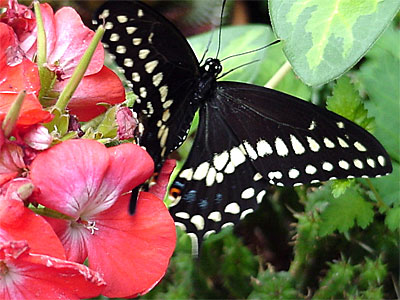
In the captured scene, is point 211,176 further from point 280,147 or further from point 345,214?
point 345,214

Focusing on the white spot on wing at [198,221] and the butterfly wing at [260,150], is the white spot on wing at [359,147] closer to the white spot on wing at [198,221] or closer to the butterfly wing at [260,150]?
the butterfly wing at [260,150]

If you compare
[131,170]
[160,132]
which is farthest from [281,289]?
[131,170]

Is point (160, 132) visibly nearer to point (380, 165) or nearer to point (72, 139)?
point (72, 139)

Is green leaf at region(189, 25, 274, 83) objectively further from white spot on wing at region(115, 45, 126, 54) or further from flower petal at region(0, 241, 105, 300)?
flower petal at region(0, 241, 105, 300)

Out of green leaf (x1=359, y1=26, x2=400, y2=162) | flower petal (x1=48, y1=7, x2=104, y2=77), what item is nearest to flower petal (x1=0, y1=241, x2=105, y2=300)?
flower petal (x1=48, y1=7, x2=104, y2=77)

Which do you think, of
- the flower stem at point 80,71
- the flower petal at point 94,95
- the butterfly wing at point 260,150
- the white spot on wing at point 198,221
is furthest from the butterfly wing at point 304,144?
the flower stem at point 80,71
